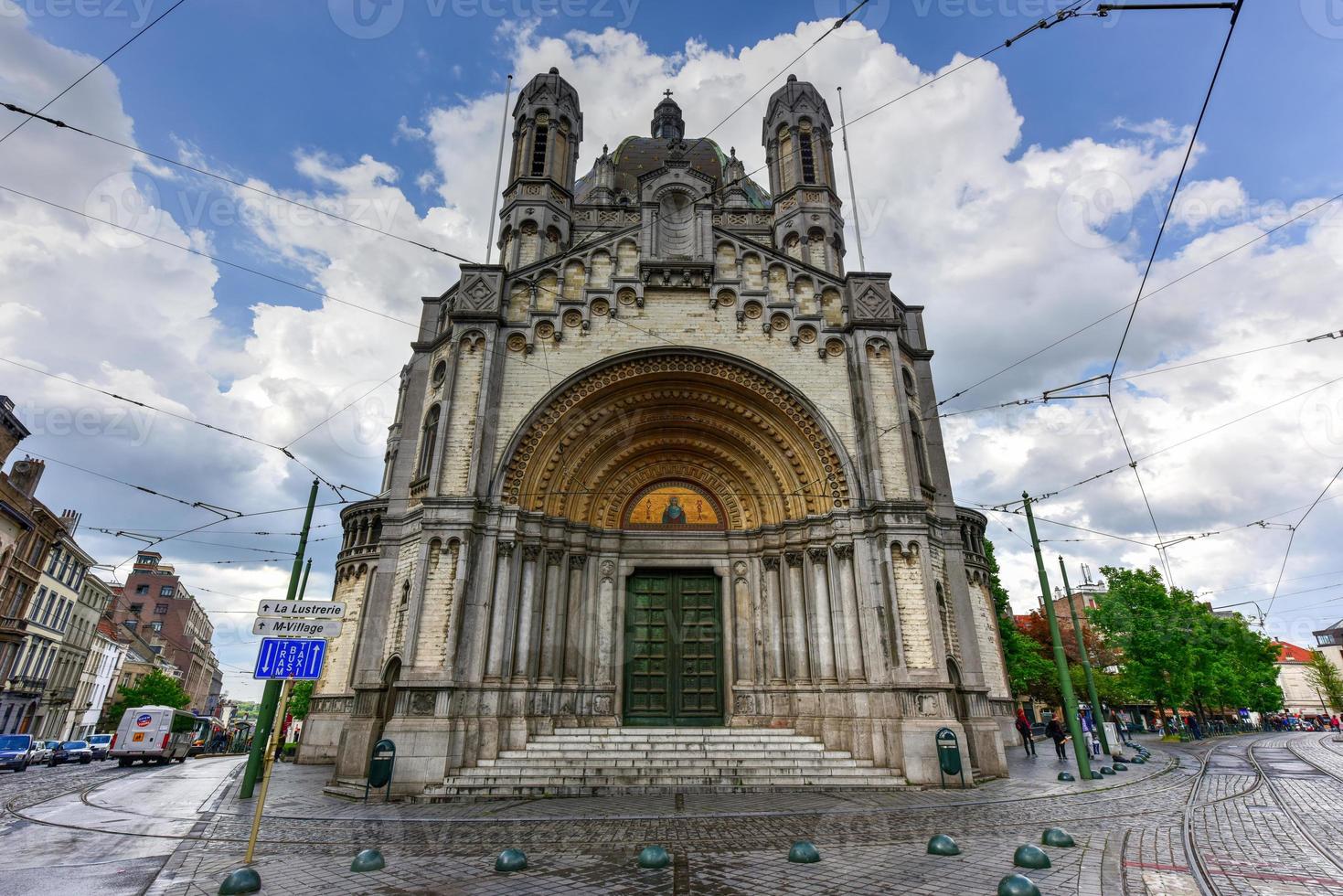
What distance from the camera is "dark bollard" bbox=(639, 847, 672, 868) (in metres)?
6.74

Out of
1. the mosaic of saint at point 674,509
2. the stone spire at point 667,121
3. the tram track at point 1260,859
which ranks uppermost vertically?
the stone spire at point 667,121

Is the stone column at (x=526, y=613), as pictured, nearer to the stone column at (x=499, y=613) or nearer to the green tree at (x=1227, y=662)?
the stone column at (x=499, y=613)

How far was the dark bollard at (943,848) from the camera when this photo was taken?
7.21 metres

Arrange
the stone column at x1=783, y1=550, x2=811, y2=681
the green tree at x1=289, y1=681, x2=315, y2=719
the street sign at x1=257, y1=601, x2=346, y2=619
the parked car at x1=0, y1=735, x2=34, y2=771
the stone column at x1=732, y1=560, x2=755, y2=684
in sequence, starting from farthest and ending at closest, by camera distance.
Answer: the green tree at x1=289, y1=681, x2=315, y2=719 → the parked car at x1=0, y1=735, x2=34, y2=771 → the stone column at x1=732, y1=560, x2=755, y2=684 → the stone column at x1=783, y1=550, x2=811, y2=681 → the street sign at x1=257, y1=601, x2=346, y2=619

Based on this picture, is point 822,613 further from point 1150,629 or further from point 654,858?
point 1150,629

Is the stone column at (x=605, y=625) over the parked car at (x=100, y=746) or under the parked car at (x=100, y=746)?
over

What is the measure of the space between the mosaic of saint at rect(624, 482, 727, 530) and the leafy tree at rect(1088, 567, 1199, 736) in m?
26.7

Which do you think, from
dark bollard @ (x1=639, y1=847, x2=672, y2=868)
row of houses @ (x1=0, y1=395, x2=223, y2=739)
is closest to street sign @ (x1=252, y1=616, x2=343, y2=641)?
dark bollard @ (x1=639, y1=847, x2=672, y2=868)

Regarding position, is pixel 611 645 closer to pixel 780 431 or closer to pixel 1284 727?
pixel 780 431

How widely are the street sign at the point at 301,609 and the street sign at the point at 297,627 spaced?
5 centimetres

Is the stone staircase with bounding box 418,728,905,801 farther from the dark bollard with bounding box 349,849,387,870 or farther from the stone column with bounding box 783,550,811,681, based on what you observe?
the dark bollard with bounding box 349,849,387,870

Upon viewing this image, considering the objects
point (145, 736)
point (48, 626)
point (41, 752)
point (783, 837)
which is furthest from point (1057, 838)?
point (48, 626)

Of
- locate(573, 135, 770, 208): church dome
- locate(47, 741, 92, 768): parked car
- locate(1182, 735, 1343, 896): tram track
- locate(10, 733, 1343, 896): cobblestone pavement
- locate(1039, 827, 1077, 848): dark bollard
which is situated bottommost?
locate(47, 741, 92, 768): parked car

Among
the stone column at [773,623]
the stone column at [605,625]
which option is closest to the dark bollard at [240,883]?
the stone column at [605,625]
